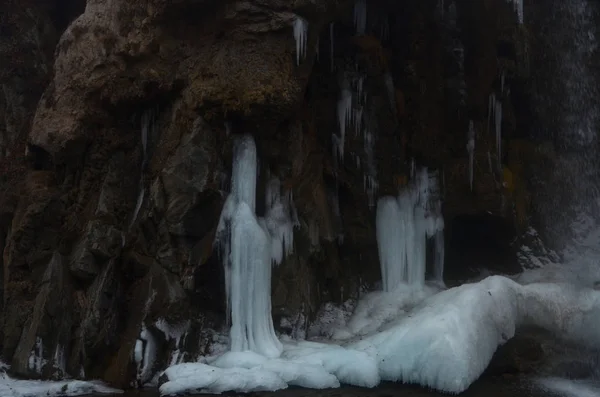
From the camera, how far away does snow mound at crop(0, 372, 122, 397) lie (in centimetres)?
953

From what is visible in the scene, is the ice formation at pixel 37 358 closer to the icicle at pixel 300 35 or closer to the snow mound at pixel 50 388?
the snow mound at pixel 50 388

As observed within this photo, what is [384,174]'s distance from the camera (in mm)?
14109

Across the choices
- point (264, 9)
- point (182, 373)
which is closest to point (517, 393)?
point (182, 373)

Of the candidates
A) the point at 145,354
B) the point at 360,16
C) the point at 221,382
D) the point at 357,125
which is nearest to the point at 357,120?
the point at 357,125

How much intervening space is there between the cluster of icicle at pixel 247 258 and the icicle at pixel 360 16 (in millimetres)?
4193

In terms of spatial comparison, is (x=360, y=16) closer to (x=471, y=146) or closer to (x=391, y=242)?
(x=471, y=146)

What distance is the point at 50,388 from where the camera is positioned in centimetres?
971

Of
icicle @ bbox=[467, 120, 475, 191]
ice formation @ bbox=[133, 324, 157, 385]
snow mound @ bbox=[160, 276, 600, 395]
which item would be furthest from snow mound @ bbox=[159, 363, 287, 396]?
icicle @ bbox=[467, 120, 475, 191]

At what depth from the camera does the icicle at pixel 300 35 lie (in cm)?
1155

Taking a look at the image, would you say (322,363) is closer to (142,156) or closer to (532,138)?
(142,156)

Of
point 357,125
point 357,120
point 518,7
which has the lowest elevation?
point 357,125

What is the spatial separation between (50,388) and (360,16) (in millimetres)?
9526

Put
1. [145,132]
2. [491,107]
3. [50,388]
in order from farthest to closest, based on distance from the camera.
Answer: [491,107], [145,132], [50,388]

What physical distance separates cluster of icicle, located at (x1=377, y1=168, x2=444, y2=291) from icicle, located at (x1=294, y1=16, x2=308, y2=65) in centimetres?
386
